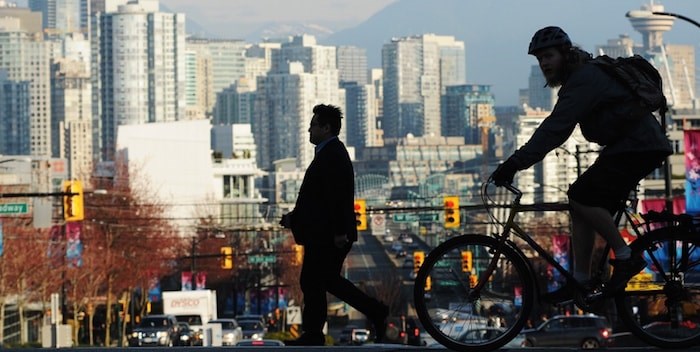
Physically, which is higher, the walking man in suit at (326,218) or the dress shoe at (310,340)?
the walking man in suit at (326,218)

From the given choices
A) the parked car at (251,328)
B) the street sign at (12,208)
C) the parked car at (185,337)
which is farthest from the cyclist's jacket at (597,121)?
the parked car at (251,328)

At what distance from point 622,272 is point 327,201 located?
7.98ft

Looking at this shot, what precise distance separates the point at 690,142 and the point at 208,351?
127 feet

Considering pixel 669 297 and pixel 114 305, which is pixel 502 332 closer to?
pixel 669 297

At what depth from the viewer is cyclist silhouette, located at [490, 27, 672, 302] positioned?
10797mm

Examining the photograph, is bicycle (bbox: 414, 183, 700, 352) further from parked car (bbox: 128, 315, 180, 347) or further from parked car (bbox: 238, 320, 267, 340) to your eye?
parked car (bbox: 238, 320, 267, 340)

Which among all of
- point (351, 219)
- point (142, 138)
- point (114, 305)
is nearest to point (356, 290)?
point (351, 219)

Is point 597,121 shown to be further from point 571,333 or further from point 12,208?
point 12,208

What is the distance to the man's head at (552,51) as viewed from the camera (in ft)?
35.9

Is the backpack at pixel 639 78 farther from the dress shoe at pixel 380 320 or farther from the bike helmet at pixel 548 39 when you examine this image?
the dress shoe at pixel 380 320

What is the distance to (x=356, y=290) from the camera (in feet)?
42.9

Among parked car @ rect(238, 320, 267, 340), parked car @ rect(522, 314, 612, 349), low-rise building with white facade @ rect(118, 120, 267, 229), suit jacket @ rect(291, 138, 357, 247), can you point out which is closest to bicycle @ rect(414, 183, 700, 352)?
suit jacket @ rect(291, 138, 357, 247)

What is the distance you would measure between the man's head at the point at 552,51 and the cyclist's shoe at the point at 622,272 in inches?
40.6

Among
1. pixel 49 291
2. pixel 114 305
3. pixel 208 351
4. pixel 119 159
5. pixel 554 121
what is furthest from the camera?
pixel 119 159
